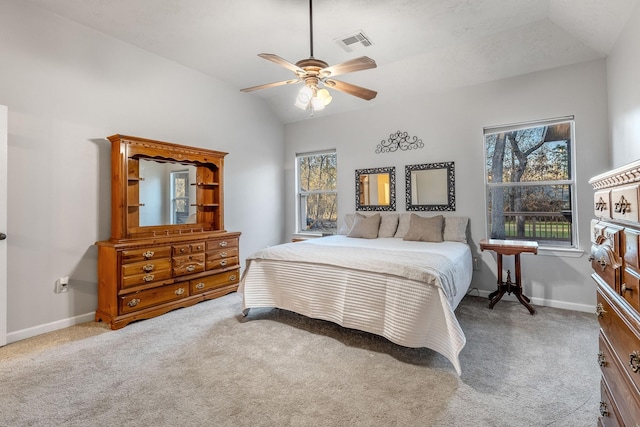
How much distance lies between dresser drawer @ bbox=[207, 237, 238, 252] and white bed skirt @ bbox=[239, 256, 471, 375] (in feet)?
2.96

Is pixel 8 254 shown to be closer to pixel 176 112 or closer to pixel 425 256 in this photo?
pixel 176 112

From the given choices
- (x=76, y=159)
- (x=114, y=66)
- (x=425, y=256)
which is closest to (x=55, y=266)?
(x=76, y=159)

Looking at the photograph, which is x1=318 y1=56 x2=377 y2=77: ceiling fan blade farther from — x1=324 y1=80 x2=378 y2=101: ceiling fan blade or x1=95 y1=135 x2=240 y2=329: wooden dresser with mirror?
x1=95 y1=135 x2=240 y2=329: wooden dresser with mirror

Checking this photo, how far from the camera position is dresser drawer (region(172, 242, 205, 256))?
3.36 metres

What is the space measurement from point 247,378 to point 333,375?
1.89ft

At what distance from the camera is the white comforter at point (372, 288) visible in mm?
2139

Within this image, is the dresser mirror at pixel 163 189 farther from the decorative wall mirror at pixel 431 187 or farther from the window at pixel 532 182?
the window at pixel 532 182

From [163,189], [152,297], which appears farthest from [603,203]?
[163,189]

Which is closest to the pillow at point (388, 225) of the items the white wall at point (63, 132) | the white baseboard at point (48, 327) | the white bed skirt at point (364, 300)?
the white bed skirt at point (364, 300)

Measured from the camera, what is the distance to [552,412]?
5.45 ft

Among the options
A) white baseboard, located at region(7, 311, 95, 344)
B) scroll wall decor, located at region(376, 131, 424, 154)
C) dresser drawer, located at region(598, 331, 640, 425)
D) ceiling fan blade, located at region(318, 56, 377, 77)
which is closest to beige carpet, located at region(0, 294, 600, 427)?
white baseboard, located at region(7, 311, 95, 344)

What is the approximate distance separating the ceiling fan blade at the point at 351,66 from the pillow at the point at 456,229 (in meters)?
2.33

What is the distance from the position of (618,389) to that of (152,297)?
11.5 feet

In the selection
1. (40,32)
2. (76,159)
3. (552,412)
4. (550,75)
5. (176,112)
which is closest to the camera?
(552,412)
